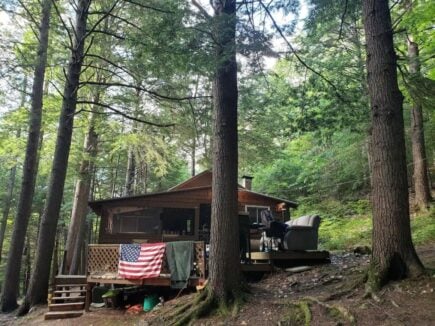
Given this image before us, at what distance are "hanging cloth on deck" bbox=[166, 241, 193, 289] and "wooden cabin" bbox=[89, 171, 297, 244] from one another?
6286mm

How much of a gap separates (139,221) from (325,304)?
431 inches

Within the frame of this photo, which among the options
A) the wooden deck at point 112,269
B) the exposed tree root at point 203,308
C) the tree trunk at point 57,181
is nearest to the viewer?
the exposed tree root at point 203,308

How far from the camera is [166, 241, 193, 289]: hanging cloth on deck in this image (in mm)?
7738

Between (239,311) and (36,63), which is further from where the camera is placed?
(36,63)

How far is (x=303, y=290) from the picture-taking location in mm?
6285

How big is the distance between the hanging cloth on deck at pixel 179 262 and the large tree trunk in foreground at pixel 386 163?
3968 millimetres

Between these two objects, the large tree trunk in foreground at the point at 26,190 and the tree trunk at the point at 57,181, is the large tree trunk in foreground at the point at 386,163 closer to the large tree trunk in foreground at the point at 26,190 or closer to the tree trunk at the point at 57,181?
the tree trunk at the point at 57,181

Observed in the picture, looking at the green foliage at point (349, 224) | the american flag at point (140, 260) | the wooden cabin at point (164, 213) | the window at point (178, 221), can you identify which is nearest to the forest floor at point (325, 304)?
the american flag at point (140, 260)

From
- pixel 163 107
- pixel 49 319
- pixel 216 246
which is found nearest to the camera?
pixel 216 246

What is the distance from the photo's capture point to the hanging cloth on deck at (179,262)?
7738 mm

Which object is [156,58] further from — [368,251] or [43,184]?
[43,184]

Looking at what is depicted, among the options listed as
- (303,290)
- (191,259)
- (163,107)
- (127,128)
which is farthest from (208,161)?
(303,290)

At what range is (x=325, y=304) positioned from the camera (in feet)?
15.7

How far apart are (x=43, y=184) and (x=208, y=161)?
15.7 meters
